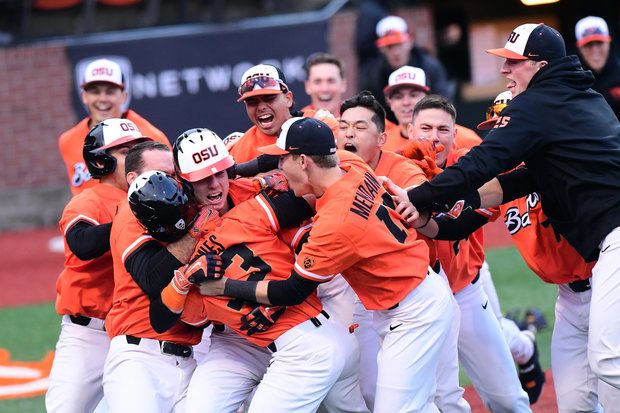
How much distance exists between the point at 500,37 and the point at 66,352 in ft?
42.5

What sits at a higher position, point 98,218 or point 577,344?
point 98,218

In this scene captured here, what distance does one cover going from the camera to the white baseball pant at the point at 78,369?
6.43m

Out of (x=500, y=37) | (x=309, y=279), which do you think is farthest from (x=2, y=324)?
(x=500, y=37)

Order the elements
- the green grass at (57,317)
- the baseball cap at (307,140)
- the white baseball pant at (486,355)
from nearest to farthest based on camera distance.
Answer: the baseball cap at (307,140) → the white baseball pant at (486,355) → the green grass at (57,317)

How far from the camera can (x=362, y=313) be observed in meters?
6.62

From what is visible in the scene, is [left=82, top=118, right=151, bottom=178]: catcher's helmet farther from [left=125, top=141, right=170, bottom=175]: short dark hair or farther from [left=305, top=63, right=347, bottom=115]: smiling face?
[left=305, top=63, right=347, bottom=115]: smiling face

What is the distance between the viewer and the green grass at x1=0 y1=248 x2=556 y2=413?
9.75 m

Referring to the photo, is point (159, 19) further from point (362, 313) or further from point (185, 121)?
point (362, 313)

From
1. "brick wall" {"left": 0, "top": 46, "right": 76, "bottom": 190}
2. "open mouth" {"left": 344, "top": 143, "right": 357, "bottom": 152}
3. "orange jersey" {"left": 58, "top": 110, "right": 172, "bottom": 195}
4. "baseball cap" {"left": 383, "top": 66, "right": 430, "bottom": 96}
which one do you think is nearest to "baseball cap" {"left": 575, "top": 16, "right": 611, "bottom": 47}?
"baseball cap" {"left": 383, "top": 66, "right": 430, "bottom": 96}

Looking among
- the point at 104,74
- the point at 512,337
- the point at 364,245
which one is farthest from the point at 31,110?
the point at 364,245

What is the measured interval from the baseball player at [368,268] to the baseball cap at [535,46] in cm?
115

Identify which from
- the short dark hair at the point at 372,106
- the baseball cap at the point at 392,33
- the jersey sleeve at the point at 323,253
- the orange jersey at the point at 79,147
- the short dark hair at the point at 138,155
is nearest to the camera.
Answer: the jersey sleeve at the point at 323,253

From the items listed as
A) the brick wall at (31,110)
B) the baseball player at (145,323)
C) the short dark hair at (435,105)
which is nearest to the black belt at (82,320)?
the baseball player at (145,323)

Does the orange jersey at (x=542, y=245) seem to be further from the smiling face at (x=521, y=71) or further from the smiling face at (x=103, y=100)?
the smiling face at (x=103, y=100)
